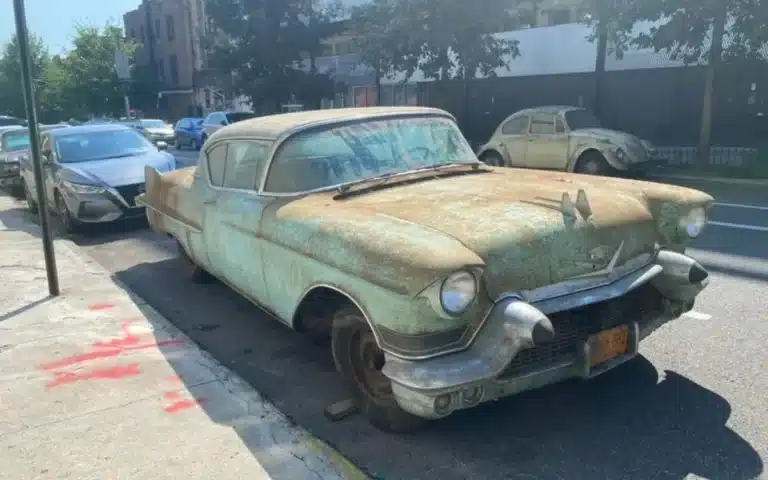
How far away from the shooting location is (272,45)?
30.4 metres

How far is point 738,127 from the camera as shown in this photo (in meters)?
15.7

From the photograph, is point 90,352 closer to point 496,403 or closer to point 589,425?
point 496,403

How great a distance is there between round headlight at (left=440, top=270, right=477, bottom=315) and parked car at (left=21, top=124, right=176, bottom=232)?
275 inches

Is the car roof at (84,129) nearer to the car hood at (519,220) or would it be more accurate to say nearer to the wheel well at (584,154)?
the car hood at (519,220)

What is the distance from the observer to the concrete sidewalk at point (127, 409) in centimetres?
326

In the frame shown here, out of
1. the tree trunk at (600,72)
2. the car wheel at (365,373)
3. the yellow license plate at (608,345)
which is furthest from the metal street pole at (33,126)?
the tree trunk at (600,72)

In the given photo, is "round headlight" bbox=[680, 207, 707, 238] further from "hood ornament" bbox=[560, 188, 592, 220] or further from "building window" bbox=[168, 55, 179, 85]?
"building window" bbox=[168, 55, 179, 85]

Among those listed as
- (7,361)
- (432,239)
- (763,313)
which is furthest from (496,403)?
(7,361)

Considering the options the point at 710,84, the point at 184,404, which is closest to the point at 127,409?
the point at 184,404

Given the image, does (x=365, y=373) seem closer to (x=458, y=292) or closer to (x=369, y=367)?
(x=369, y=367)

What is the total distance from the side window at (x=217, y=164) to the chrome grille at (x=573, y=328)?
295 centimetres

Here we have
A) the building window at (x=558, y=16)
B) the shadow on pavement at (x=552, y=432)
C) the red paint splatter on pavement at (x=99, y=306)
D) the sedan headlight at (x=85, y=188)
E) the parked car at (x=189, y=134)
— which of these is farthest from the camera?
the parked car at (x=189, y=134)

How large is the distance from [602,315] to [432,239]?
1.02m

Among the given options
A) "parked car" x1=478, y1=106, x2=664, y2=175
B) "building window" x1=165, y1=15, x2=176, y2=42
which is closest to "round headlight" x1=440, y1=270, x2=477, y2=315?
"parked car" x1=478, y1=106, x2=664, y2=175
